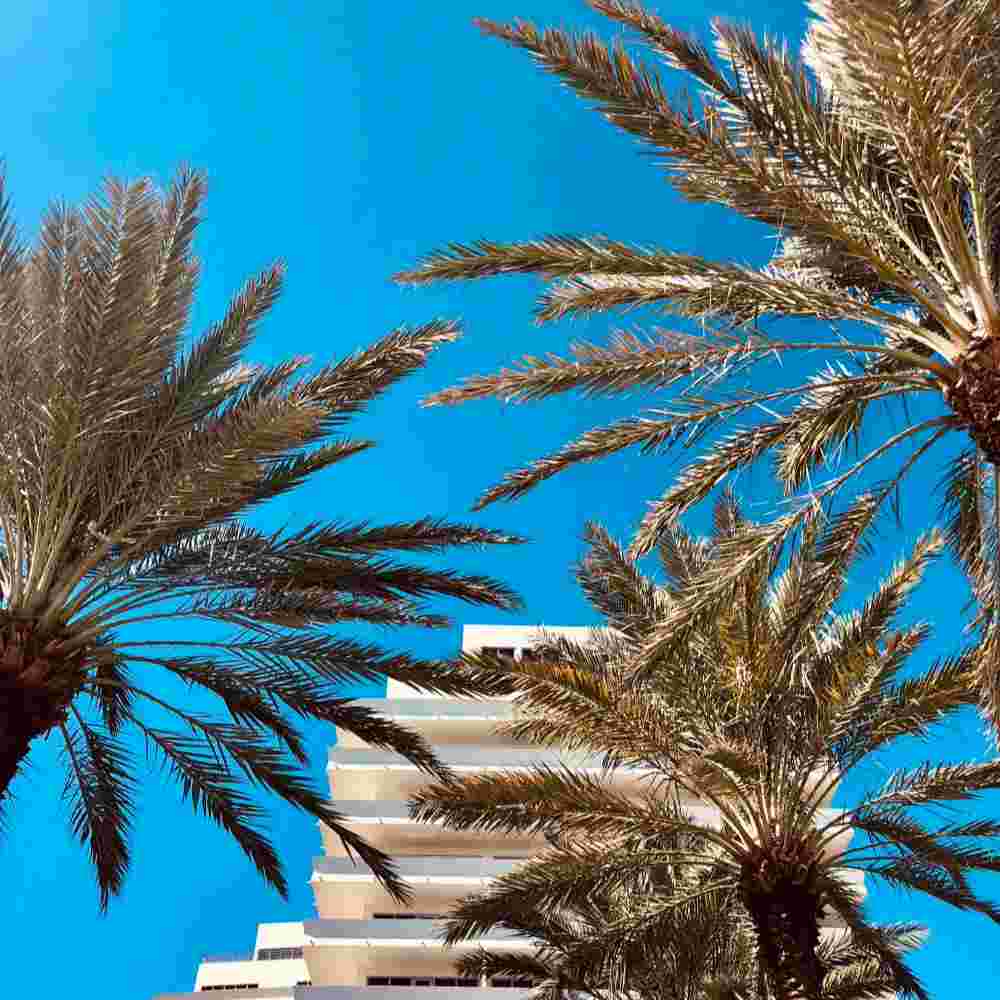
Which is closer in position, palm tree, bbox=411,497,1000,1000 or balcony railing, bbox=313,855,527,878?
palm tree, bbox=411,497,1000,1000

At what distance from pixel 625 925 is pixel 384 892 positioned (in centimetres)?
1975

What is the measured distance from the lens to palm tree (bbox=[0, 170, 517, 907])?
9.32 m

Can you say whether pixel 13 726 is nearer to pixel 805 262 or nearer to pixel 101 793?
pixel 101 793

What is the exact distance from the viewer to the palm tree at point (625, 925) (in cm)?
1198

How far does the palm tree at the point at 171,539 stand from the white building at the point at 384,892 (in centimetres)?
1273

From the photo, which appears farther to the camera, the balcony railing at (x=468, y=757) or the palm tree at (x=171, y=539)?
the balcony railing at (x=468, y=757)

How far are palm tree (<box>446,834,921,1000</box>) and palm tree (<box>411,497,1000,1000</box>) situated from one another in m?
0.12

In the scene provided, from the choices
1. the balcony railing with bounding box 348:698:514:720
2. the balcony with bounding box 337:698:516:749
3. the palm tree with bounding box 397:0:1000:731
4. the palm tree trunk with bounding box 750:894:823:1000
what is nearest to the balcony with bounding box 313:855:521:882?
the balcony with bounding box 337:698:516:749

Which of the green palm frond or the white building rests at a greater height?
the white building

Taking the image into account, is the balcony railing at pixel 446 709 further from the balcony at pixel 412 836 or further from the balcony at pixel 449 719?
the balcony at pixel 412 836

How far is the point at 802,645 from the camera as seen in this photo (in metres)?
10.5

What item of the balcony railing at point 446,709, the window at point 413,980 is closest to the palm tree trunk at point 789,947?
the window at point 413,980

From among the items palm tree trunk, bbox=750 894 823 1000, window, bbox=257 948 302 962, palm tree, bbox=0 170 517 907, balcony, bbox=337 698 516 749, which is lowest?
palm tree trunk, bbox=750 894 823 1000

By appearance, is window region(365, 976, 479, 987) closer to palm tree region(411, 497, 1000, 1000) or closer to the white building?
the white building
